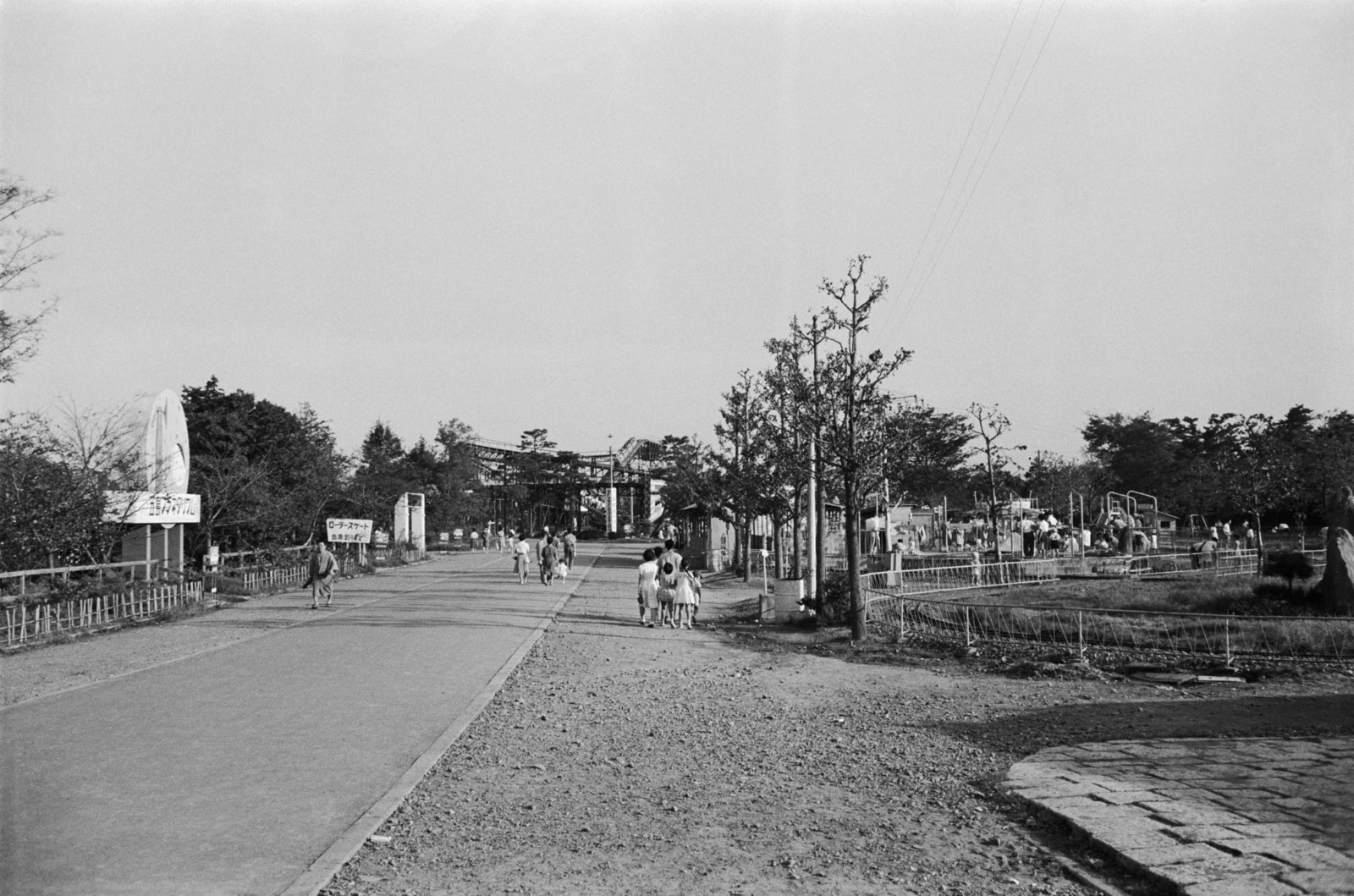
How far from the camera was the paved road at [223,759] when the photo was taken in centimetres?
545

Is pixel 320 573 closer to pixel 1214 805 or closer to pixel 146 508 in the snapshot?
pixel 146 508

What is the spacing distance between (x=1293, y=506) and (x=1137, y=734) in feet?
154

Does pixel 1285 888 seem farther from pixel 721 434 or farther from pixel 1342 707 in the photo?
pixel 721 434

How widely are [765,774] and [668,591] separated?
1154cm

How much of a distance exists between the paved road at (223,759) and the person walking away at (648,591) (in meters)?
4.48

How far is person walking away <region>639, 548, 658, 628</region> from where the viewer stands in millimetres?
19734

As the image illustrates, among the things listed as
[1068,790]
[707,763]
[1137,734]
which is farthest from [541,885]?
[1137,734]

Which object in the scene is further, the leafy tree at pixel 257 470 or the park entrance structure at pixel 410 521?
the park entrance structure at pixel 410 521

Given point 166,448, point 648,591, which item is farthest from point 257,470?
point 648,591

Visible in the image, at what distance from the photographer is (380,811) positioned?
6.43m

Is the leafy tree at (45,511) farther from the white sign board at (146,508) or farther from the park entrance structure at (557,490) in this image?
the park entrance structure at (557,490)

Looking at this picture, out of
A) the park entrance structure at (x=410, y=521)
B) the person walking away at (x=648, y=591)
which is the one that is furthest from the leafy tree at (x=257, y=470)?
the person walking away at (x=648, y=591)

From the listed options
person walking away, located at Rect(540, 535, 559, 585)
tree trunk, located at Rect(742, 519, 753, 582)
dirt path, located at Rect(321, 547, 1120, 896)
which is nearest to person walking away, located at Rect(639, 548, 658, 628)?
dirt path, located at Rect(321, 547, 1120, 896)

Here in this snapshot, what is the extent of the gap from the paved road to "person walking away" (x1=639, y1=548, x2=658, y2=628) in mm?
4477
